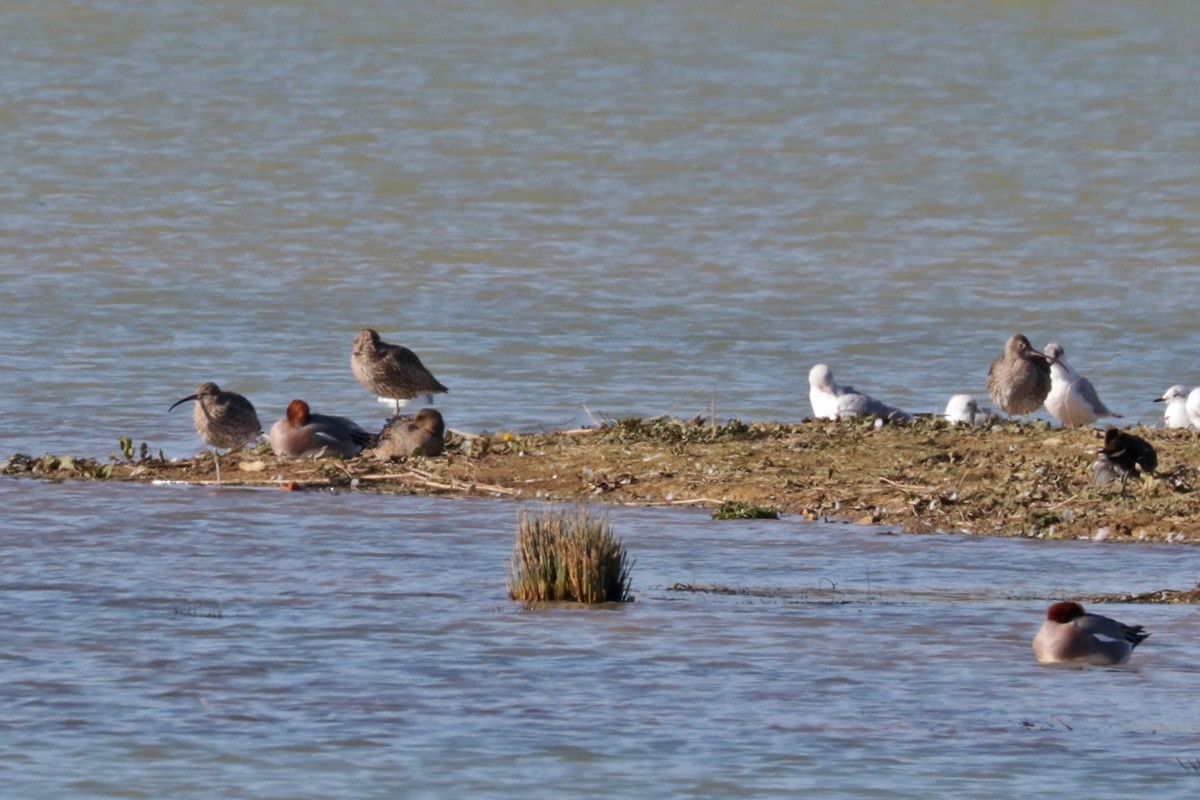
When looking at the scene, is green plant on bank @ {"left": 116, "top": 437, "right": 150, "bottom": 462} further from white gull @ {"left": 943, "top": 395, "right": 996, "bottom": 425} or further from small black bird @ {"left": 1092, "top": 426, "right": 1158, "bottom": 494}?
small black bird @ {"left": 1092, "top": 426, "right": 1158, "bottom": 494}

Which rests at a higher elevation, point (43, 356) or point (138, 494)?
point (43, 356)

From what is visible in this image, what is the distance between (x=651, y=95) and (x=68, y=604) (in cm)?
4145

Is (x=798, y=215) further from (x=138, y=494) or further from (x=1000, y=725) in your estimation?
(x=1000, y=725)

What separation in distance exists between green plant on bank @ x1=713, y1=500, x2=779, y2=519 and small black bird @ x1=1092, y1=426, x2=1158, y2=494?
6.77 feet

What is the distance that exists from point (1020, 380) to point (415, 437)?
16.1 ft

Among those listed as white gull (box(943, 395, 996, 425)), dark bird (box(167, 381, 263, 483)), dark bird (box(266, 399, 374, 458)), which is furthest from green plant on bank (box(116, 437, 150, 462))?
white gull (box(943, 395, 996, 425))

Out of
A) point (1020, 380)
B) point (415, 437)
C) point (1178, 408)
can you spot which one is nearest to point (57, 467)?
point (415, 437)

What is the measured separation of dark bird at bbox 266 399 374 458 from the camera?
17016 millimetres

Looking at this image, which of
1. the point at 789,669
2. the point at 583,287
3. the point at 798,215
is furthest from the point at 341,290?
the point at 789,669

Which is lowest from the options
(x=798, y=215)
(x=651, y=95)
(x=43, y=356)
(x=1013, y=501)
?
(x=1013, y=501)

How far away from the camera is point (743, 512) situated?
1522cm

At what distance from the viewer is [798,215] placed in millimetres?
38719

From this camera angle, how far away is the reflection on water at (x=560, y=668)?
966 centimetres

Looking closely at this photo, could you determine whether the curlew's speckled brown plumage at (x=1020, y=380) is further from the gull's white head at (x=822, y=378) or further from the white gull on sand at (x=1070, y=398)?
the gull's white head at (x=822, y=378)
